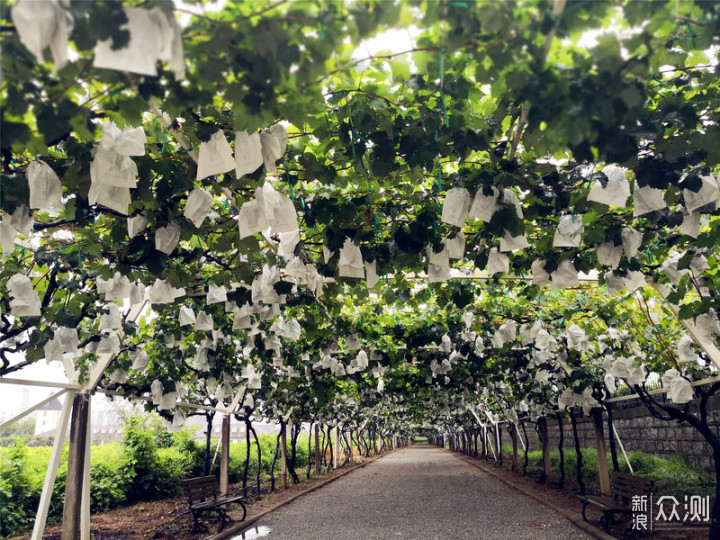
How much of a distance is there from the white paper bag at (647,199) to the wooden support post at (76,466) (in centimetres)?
640

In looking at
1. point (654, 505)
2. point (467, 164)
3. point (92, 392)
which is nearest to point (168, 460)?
point (92, 392)

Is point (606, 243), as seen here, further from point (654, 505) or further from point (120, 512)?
point (120, 512)

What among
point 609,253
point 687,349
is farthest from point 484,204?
point 687,349

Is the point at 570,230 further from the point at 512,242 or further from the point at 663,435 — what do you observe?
the point at 663,435

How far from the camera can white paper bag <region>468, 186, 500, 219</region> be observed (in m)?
3.38

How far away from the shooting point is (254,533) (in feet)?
27.0

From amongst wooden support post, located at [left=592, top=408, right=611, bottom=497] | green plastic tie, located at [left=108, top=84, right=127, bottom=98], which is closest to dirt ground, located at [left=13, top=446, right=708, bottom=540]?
wooden support post, located at [left=592, top=408, right=611, bottom=497]

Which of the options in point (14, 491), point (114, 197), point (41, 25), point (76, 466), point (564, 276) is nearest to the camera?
point (41, 25)

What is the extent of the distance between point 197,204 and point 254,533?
709 centimetres

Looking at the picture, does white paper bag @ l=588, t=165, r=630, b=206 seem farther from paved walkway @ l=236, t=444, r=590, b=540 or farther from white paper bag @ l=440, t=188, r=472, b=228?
paved walkway @ l=236, t=444, r=590, b=540

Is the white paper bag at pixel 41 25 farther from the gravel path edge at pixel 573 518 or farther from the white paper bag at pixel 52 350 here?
the gravel path edge at pixel 573 518

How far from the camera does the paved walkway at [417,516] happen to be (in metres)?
7.67

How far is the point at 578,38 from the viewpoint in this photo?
1939 mm

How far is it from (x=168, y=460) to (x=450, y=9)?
1346 centimetres
